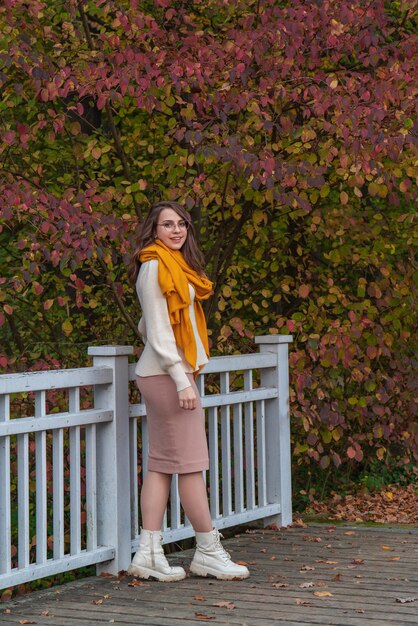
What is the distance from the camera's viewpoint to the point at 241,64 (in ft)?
25.0

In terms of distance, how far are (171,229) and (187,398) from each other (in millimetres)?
882

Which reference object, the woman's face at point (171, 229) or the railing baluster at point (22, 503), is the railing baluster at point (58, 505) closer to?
the railing baluster at point (22, 503)

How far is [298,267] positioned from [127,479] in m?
3.66

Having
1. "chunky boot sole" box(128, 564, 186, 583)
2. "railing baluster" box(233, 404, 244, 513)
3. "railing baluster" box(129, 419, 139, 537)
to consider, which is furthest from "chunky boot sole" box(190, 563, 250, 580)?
"railing baluster" box(233, 404, 244, 513)

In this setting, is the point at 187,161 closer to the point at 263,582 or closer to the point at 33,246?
the point at 33,246

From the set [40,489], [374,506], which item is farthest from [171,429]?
[374,506]

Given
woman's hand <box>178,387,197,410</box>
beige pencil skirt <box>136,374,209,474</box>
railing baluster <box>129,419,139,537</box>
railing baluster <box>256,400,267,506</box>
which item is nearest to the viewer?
woman's hand <box>178,387,197,410</box>

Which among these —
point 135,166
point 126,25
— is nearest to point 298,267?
point 135,166

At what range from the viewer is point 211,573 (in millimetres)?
6418

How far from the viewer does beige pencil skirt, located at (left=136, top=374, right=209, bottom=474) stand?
6.26m

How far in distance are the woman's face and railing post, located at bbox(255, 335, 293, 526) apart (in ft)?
6.09

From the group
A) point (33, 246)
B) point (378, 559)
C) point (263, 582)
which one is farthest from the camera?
point (33, 246)

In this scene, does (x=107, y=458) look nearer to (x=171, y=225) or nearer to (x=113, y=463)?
(x=113, y=463)

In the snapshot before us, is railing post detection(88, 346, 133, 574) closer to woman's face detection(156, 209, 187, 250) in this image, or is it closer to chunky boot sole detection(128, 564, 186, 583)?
chunky boot sole detection(128, 564, 186, 583)
